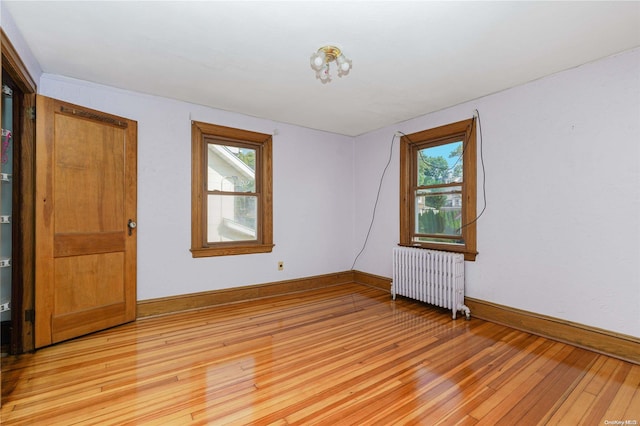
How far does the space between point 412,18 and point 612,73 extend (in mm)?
1843

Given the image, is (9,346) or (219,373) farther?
(9,346)

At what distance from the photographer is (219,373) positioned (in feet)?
7.14

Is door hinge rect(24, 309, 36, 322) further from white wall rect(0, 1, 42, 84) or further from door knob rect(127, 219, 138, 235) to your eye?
white wall rect(0, 1, 42, 84)

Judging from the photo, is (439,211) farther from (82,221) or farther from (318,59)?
(82,221)

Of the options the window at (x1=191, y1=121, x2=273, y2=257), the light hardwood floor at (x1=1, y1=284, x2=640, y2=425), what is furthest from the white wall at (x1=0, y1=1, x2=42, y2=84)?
the light hardwood floor at (x1=1, y1=284, x2=640, y2=425)

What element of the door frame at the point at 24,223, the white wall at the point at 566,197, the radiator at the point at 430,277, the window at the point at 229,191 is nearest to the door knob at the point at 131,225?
the window at the point at 229,191

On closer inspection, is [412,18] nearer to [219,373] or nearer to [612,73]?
[612,73]

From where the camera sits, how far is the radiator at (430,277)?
3.37 m

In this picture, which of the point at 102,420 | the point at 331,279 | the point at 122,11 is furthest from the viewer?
the point at 331,279

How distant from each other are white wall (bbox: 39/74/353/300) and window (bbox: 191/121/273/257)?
0.31ft

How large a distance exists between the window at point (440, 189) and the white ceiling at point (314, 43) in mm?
624

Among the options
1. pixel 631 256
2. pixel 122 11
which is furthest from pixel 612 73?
pixel 122 11

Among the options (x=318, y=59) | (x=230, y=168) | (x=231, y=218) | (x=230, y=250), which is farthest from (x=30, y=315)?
(x=318, y=59)

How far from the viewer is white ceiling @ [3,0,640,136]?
1.94 m
